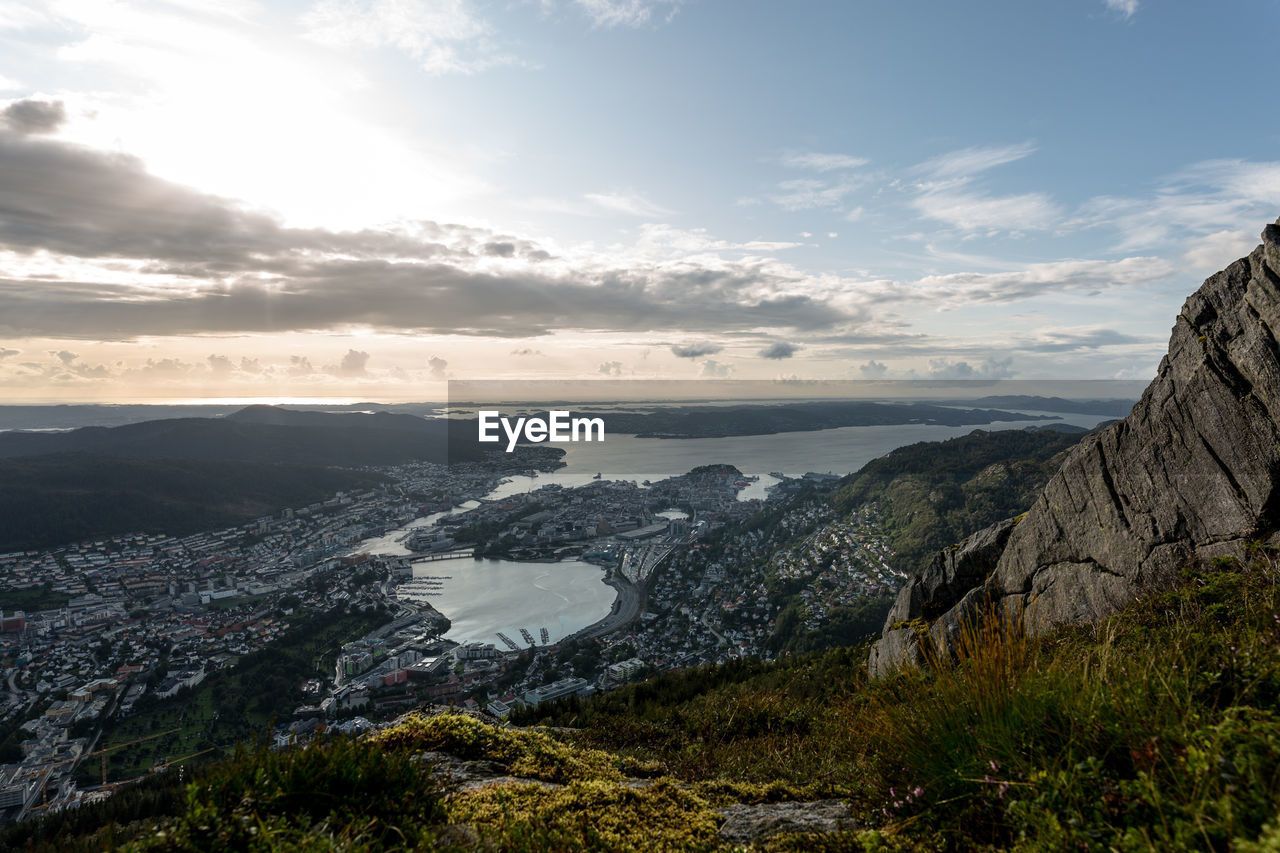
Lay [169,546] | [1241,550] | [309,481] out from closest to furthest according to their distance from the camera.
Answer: [1241,550]
[169,546]
[309,481]

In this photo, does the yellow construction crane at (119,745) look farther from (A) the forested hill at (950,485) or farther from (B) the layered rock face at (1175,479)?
(A) the forested hill at (950,485)

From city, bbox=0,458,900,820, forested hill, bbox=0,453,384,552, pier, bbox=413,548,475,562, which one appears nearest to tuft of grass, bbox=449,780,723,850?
city, bbox=0,458,900,820

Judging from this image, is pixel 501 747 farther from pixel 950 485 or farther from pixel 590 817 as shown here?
pixel 950 485

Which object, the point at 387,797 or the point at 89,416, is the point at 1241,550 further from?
the point at 89,416

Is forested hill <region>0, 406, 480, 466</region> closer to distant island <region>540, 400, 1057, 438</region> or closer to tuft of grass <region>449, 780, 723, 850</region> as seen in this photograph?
distant island <region>540, 400, 1057, 438</region>

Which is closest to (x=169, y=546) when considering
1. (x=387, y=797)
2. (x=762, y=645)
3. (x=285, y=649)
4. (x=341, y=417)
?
(x=285, y=649)

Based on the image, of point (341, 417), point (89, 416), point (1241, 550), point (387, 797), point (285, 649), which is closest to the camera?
point (387, 797)
